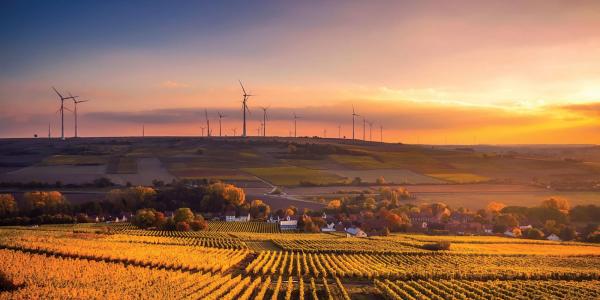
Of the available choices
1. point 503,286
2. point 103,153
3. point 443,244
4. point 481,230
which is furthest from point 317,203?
point 103,153

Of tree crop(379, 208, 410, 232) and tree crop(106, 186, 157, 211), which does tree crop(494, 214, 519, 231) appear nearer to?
tree crop(379, 208, 410, 232)

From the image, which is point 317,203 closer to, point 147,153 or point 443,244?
point 443,244

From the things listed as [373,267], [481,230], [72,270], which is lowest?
[481,230]

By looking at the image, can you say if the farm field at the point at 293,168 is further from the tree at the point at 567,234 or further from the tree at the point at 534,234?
the tree at the point at 567,234

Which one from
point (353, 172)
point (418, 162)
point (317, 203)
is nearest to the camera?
point (317, 203)

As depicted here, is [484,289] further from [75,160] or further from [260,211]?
[75,160]

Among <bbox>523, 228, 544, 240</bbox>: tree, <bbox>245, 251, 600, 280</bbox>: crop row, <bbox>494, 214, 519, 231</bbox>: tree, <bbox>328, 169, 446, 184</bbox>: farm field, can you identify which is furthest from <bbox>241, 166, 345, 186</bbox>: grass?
<bbox>245, 251, 600, 280</bbox>: crop row

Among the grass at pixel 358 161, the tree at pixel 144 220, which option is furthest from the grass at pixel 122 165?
the tree at pixel 144 220
